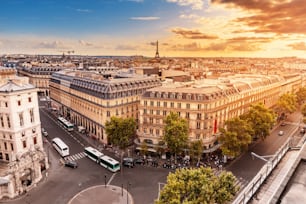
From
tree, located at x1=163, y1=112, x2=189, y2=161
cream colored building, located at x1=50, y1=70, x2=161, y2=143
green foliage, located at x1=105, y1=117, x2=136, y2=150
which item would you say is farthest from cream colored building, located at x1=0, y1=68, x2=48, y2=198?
tree, located at x1=163, y1=112, x2=189, y2=161

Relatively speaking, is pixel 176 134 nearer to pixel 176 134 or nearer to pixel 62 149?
pixel 176 134

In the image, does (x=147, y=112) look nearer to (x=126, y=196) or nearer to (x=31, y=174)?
(x=126, y=196)

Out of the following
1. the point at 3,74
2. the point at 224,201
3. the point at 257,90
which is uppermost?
the point at 3,74

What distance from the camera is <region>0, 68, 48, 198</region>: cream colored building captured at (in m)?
59.4

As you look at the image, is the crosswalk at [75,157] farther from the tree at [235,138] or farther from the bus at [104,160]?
the tree at [235,138]

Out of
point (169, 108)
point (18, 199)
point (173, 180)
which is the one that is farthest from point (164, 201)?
point (169, 108)

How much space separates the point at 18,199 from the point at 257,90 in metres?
93.0

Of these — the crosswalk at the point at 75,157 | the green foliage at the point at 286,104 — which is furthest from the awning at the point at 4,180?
the green foliage at the point at 286,104

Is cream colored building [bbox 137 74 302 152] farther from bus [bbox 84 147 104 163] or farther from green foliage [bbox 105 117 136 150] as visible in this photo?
bus [bbox 84 147 104 163]

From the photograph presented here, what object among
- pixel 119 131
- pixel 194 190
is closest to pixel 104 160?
pixel 119 131

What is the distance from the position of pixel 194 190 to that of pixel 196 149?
3478 cm

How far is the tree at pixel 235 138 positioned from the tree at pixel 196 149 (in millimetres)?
6335

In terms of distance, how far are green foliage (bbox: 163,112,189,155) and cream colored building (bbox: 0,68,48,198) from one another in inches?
1397

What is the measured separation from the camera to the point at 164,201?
38.6 metres
